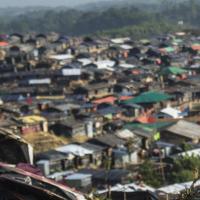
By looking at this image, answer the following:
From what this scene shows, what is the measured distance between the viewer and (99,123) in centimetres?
2022

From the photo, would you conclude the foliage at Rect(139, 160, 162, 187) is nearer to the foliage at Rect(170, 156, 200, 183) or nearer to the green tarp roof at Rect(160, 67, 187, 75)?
the foliage at Rect(170, 156, 200, 183)

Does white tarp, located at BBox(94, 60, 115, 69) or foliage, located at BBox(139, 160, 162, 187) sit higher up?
foliage, located at BBox(139, 160, 162, 187)

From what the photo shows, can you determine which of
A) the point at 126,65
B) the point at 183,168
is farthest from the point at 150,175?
the point at 126,65

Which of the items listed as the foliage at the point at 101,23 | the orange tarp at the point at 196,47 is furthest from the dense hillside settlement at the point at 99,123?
the foliage at the point at 101,23

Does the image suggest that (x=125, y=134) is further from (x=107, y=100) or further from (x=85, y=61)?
(x=85, y=61)

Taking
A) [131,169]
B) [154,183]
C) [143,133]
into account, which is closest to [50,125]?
[143,133]

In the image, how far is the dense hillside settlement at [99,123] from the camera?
2.99m

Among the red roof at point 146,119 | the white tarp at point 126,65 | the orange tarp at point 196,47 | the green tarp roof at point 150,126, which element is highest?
the green tarp roof at point 150,126

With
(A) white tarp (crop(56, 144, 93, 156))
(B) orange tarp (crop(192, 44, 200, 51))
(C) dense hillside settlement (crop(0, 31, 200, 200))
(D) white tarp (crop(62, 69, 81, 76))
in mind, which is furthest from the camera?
(B) orange tarp (crop(192, 44, 200, 51))

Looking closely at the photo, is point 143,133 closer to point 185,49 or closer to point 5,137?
point 5,137

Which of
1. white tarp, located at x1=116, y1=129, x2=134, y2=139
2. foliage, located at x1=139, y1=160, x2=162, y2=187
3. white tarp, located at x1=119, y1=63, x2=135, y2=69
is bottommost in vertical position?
white tarp, located at x1=119, y1=63, x2=135, y2=69

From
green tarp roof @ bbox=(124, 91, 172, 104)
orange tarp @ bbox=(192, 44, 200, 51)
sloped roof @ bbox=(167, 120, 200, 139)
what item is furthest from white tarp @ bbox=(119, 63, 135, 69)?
sloped roof @ bbox=(167, 120, 200, 139)

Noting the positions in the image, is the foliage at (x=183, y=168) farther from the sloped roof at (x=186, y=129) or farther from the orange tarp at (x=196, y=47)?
the orange tarp at (x=196, y=47)

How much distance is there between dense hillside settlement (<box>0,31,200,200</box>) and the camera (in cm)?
299
